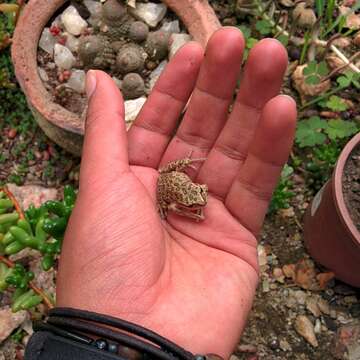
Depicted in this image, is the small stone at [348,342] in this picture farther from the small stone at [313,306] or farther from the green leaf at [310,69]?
the green leaf at [310,69]

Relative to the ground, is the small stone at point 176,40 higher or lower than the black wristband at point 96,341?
higher

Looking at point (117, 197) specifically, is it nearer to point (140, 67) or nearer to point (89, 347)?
point (89, 347)

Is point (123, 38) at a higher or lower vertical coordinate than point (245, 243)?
higher

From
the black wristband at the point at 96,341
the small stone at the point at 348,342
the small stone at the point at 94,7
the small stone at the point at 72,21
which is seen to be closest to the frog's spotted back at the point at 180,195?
the black wristband at the point at 96,341

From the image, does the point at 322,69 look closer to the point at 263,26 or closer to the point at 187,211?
the point at 263,26

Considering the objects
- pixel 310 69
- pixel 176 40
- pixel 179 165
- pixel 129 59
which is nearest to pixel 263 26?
pixel 310 69

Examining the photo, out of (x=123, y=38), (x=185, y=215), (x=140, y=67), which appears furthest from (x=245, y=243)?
(x=123, y=38)
